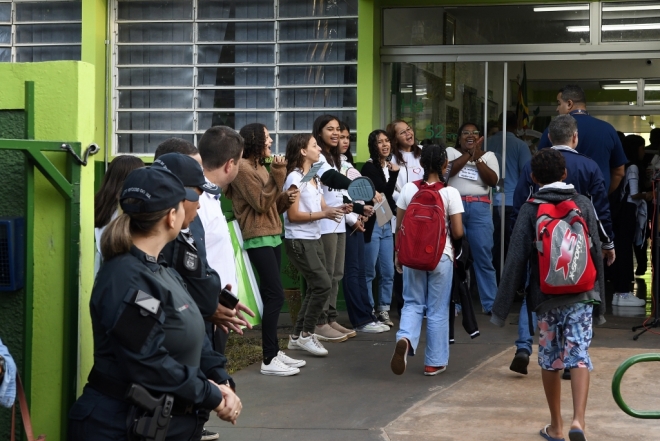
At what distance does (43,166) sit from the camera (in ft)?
12.3

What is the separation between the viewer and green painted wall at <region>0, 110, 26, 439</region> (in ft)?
12.8

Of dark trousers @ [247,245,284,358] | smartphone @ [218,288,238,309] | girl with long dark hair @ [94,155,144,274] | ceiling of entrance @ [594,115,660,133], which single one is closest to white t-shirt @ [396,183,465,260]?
dark trousers @ [247,245,284,358]

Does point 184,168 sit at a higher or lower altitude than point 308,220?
higher

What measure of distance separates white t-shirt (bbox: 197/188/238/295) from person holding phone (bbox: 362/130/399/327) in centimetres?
432

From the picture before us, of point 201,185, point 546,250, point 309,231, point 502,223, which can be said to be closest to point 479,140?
point 502,223

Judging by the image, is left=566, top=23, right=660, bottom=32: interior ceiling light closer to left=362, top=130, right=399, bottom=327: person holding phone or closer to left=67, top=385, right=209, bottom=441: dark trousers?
left=362, top=130, right=399, bottom=327: person holding phone

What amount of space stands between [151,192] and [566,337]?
10.3ft

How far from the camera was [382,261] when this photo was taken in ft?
31.4

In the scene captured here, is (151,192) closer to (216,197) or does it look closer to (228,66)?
(216,197)

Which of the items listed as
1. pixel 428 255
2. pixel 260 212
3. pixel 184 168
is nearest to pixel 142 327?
pixel 184 168

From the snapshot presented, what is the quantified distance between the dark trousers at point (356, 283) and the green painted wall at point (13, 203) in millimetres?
5159

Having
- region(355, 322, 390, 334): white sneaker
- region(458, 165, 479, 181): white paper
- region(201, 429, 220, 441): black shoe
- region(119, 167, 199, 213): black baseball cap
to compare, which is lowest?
region(201, 429, 220, 441): black shoe

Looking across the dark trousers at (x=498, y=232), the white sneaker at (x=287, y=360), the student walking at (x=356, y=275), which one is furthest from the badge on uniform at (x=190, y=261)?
the dark trousers at (x=498, y=232)

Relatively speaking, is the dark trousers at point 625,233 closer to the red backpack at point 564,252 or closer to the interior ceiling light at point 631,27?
the interior ceiling light at point 631,27
